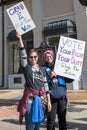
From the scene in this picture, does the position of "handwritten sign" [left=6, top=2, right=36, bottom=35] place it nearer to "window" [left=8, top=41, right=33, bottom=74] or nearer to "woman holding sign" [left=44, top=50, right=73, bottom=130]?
"woman holding sign" [left=44, top=50, right=73, bottom=130]

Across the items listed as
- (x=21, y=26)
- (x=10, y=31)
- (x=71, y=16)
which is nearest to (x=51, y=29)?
(x=71, y=16)

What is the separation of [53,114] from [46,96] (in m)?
0.78

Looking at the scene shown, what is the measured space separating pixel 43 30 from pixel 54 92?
1673cm

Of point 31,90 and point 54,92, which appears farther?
point 54,92

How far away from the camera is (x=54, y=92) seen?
6.04 metres

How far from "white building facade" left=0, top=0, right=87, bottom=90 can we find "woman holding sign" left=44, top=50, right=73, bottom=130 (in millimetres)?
14333

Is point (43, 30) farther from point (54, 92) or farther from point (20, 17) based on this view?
point (54, 92)

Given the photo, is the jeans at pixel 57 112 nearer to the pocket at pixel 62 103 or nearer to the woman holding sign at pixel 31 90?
the pocket at pixel 62 103

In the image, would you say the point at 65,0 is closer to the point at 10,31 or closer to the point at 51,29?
the point at 51,29

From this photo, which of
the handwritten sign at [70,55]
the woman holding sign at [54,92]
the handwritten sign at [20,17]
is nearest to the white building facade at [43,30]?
the handwritten sign at [70,55]

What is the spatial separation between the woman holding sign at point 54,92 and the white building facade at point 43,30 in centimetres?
1433

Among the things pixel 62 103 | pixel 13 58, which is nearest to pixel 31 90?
pixel 62 103

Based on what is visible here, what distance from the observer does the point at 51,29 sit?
71.9 feet

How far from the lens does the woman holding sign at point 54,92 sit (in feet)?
19.7
